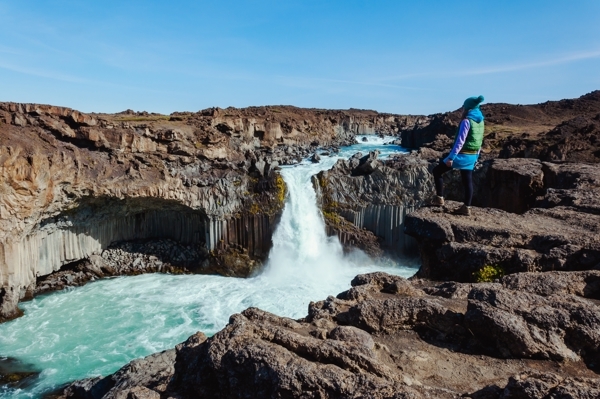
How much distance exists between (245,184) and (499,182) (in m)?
13.5

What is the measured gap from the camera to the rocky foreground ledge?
405 centimetres

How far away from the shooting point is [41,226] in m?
19.6

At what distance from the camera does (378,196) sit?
25.6m

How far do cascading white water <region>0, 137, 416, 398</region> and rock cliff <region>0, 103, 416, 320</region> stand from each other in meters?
1.11

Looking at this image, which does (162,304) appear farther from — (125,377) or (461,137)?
(461,137)

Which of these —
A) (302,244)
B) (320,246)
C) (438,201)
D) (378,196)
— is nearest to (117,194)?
(302,244)

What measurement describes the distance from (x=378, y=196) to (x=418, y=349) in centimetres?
2101

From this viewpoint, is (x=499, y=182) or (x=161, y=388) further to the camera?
(x=499, y=182)

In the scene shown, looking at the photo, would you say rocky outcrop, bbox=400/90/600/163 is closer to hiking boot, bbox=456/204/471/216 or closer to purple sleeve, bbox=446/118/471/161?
hiking boot, bbox=456/204/471/216

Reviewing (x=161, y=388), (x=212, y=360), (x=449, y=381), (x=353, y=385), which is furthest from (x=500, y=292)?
(x=161, y=388)

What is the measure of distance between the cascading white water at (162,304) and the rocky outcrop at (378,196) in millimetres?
903

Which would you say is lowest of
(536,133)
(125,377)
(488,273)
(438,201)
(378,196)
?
(125,377)

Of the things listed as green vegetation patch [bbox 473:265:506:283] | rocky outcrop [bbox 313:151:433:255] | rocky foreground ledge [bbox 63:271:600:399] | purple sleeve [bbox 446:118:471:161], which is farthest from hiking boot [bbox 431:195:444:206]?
rocky outcrop [bbox 313:151:433:255]

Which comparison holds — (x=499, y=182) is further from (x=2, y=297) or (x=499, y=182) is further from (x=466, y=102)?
(x=2, y=297)
